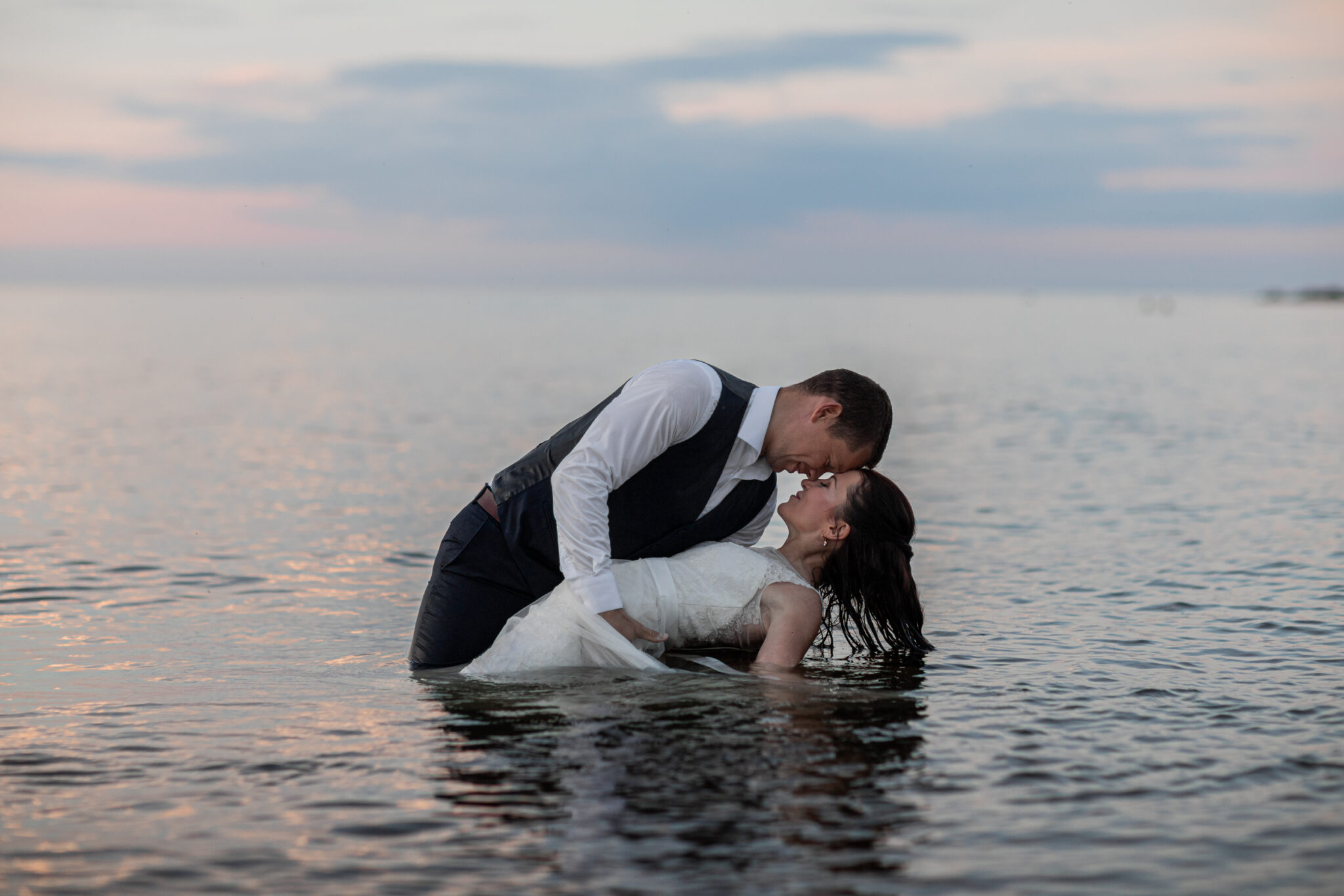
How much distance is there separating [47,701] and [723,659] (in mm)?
3596

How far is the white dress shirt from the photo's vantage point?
232 inches

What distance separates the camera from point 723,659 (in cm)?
732

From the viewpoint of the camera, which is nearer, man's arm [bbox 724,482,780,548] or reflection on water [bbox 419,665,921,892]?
reflection on water [bbox 419,665,921,892]

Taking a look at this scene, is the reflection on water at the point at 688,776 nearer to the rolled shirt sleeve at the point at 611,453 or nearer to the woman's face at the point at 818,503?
the rolled shirt sleeve at the point at 611,453

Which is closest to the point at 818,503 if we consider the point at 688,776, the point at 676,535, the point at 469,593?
the point at 676,535

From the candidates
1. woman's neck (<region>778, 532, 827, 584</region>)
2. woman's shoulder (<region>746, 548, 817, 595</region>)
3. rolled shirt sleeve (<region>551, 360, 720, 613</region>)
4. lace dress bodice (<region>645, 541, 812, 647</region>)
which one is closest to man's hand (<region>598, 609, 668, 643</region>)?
rolled shirt sleeve (<region>551, 360, 720, 613</region>)

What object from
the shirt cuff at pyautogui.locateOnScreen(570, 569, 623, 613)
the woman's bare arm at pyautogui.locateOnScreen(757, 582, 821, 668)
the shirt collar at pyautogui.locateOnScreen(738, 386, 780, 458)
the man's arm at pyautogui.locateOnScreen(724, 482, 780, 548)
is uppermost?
the shirt collar at pyautogui.locateOnScreen(738, 386, 780, 458)

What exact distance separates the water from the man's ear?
1.45 meters

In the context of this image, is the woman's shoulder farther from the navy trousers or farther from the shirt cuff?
the navy trousers

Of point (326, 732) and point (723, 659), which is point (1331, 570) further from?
point (326, 732)

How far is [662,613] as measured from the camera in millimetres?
6785

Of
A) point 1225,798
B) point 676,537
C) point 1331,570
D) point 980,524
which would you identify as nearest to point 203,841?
point 676,537

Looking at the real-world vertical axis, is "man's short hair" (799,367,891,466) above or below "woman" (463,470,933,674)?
above

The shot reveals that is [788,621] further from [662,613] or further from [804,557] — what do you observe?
[662,613]
